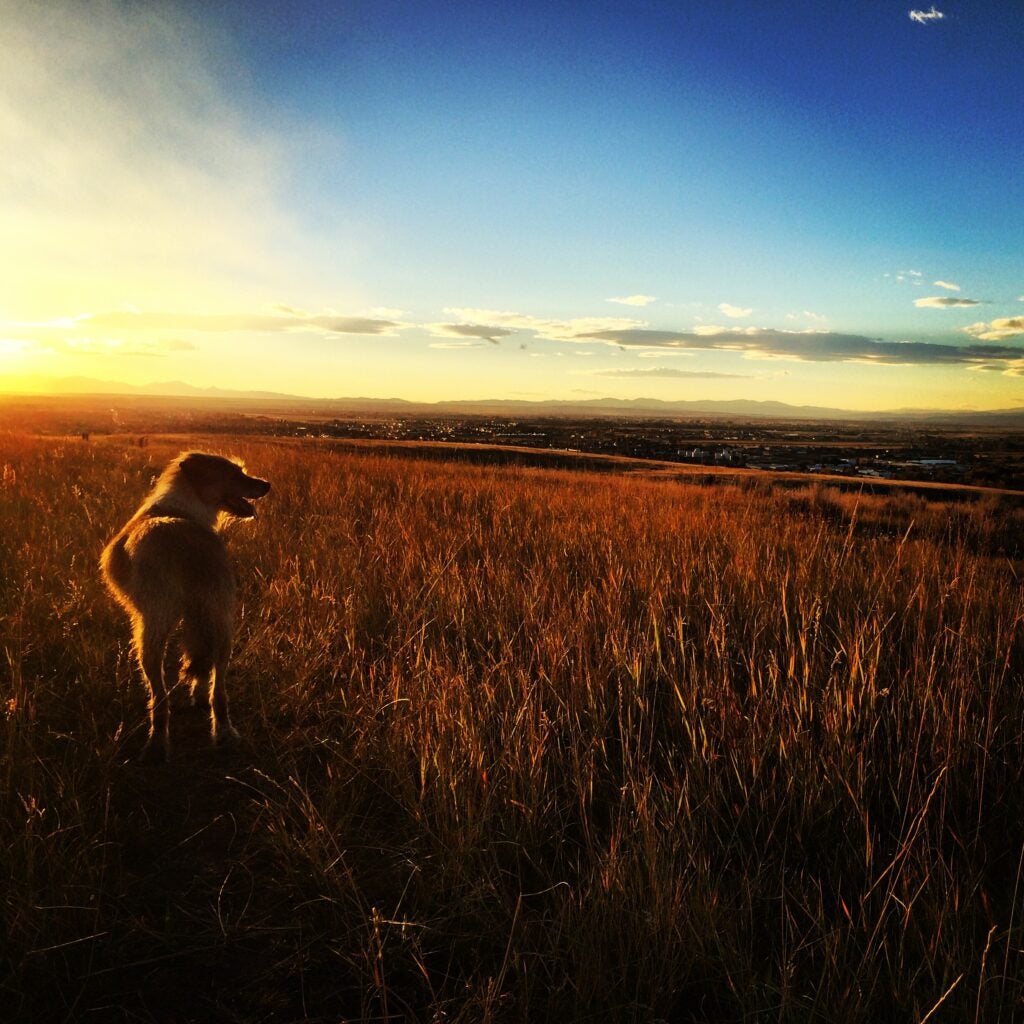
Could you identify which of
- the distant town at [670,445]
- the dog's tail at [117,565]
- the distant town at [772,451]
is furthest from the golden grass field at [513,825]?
the distant town at [772,451]

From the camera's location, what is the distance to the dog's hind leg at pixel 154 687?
3012 millimetres

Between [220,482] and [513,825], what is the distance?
287 centimetres

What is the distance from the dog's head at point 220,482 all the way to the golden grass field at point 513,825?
88 centimetres

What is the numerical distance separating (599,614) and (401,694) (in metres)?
1.63

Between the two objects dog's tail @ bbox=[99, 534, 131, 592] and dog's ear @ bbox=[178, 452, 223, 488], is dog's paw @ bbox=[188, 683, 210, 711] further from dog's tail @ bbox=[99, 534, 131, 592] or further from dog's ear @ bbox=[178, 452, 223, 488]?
dog's ear @ bbox=[178, 452, 223, 488]

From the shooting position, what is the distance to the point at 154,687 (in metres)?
3.06

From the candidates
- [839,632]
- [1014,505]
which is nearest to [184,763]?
[839,632]

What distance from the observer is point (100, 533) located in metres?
6.67

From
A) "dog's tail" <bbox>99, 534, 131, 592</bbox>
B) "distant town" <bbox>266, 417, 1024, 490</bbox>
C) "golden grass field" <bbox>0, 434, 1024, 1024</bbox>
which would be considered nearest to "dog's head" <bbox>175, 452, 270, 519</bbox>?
"dog's tail" <bbox>99, 534, 131, 592</bbox>

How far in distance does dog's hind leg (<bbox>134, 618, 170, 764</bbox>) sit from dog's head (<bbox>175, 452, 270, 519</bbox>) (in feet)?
3.82

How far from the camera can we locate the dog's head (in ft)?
13.2

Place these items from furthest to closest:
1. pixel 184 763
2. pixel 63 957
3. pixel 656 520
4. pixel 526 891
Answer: pixel 656 520
pixel 184 763
pixel 526 891
pixel 63 957

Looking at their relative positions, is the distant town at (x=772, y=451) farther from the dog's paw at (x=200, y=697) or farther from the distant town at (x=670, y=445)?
the dog's paw at (x=200, y=697)

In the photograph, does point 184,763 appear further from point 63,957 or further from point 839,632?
point 839,632
